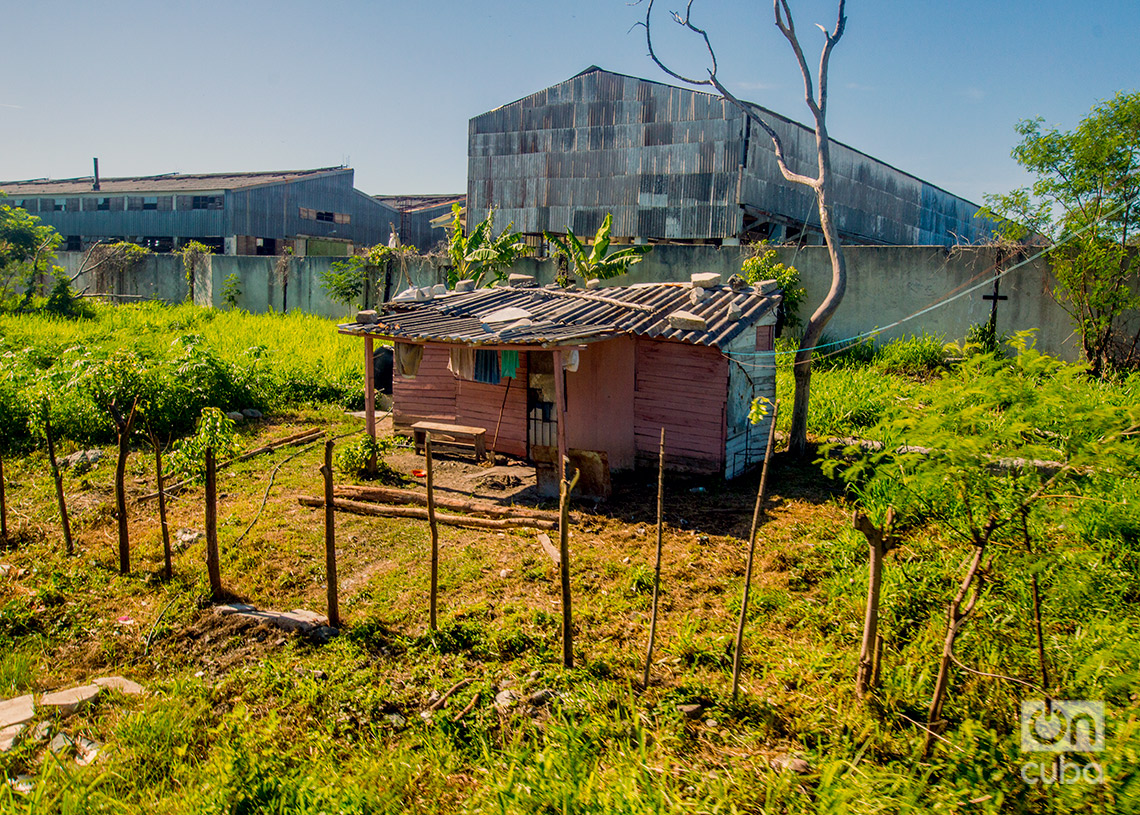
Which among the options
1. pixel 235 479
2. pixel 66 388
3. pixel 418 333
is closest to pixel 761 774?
pixel 418 333

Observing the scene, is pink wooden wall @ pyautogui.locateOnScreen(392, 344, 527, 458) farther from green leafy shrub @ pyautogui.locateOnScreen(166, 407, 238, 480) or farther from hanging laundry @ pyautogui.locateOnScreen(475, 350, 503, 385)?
green leafy shrub @ pyautogui.locateOnScreen(166, 407, 238, 480)

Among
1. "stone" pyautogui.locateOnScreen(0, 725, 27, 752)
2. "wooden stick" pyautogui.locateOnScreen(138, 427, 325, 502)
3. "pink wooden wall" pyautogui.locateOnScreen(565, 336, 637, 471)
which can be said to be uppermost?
"pink wooden wall" pyautogui.locateOnScreen(565, 336, 637, 471)

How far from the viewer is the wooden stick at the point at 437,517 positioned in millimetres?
8148

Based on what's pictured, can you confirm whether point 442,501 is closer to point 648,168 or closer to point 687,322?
point 687,322

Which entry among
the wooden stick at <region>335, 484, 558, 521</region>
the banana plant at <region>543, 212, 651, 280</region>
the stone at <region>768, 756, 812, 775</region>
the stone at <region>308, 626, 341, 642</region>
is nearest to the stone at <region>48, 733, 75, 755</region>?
the stone at <region>308, 626, 341, 642</region>

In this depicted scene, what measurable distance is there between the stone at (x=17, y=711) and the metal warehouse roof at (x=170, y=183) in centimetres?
3139

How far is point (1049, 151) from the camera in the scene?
13391mm

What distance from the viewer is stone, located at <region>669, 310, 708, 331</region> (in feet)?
32.1

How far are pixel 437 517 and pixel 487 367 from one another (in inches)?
97.6

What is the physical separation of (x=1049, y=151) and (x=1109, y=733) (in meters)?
12.6

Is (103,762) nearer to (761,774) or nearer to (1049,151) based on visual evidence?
(761,774)

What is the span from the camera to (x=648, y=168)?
22.4 meters

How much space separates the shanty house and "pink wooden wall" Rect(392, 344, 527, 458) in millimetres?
27

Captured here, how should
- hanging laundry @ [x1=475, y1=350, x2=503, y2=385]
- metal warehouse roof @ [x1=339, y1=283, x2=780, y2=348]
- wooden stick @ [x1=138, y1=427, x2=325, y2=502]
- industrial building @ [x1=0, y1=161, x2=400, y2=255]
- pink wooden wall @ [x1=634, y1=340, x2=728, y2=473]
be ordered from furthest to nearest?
industrial building @ [x1=0, y1=161, x2=400, y2=255] → wooden stick @ [x1=138, y1=427, x2=325, y2=502] → hanging laundry @ [x1=475, y1=350, x2=503, y2=385] → pink wooden wall @ [x1=634, y1=340, x2=728, y2=473] → metal warehouse roof @ [x1=339, y1=283, x2=780, y2=348]
